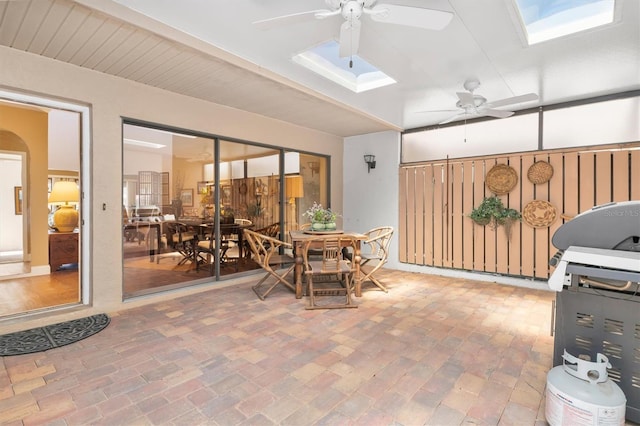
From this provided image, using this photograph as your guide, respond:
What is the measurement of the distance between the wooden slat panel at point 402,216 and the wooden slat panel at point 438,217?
54 cm

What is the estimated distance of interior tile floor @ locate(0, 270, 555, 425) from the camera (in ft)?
5.98

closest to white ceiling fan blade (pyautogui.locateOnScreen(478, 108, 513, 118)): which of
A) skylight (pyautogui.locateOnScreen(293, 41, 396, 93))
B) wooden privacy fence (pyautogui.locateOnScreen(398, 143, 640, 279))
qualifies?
wooden privacy fence (pyautogui.locateOnScreen(398, 143, 640, 279))

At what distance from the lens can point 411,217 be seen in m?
5.84

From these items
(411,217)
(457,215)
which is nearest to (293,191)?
(411,217)

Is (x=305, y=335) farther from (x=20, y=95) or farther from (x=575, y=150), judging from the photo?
(x=575, y=150)

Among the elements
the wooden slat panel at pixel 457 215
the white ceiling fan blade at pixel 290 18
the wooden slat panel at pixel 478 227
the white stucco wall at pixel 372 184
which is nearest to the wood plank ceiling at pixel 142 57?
the white ceiling fan blade at pixel 290 18

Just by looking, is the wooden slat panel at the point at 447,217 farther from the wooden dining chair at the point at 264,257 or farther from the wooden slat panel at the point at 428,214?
the wooden dining chair at the point at 264,257

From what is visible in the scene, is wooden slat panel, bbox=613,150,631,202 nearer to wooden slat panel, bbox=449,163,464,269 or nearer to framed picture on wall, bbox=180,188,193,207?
wooden slat panel, bbox=449,163,464,269

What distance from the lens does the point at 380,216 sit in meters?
6.28

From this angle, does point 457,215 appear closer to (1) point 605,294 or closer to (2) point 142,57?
(1) point 605,294

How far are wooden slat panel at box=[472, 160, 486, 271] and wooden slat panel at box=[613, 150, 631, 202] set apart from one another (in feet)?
5.14

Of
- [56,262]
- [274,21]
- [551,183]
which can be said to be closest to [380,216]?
[551,183]

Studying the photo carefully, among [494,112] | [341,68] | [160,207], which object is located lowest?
[160,207]

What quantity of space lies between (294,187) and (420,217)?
2.42 metres
